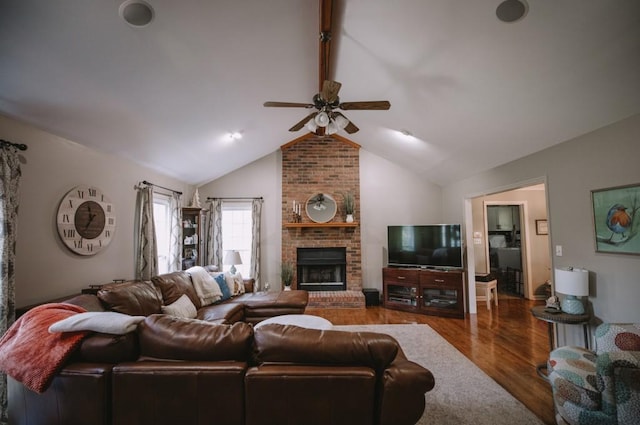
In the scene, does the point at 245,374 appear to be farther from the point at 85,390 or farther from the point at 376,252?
the point at 376,252

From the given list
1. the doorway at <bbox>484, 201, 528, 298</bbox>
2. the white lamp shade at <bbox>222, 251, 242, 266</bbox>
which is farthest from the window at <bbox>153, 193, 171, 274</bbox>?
the doorway at <bbox>484, 201, 528, 298</bbox>

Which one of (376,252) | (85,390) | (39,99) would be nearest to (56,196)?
(39,99)

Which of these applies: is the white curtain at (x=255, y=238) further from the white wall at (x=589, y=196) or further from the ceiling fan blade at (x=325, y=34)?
the white wall at (x=589, y=196)

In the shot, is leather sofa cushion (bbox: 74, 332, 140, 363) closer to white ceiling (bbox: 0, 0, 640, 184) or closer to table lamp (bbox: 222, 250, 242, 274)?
white ceiling (bbox: 0, 0, 640, 184)

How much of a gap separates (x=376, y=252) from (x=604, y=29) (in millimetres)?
4521

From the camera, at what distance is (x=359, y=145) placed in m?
5.79

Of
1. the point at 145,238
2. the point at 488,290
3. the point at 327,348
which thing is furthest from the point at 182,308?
the point at 488,290

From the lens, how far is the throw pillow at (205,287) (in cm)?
357

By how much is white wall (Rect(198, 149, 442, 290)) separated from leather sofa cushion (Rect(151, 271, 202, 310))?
87.1 inches

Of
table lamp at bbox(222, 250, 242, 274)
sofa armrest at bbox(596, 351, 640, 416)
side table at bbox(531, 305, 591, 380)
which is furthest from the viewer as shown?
table lamp at bbox(222, 250, 242, 274)

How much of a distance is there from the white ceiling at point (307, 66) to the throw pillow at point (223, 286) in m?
1.98

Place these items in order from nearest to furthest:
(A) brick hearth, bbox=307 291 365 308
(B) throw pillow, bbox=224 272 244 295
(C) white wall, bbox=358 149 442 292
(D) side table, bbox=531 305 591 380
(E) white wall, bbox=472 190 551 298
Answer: (D) side table, bbox=531 305 591 380 < (B) throw pillow, bbox=224 272 244 295 < (A) brick hearth, bbox=307 291 365 308 < (E) white wall, bbox=472 190 551 298 < (C) white wall, bbox=358 149 442 292

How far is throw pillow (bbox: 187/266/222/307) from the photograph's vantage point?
357cm

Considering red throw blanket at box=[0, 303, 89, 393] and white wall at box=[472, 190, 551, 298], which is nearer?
red throw blanket at box=[0, 303, 89, 393]
